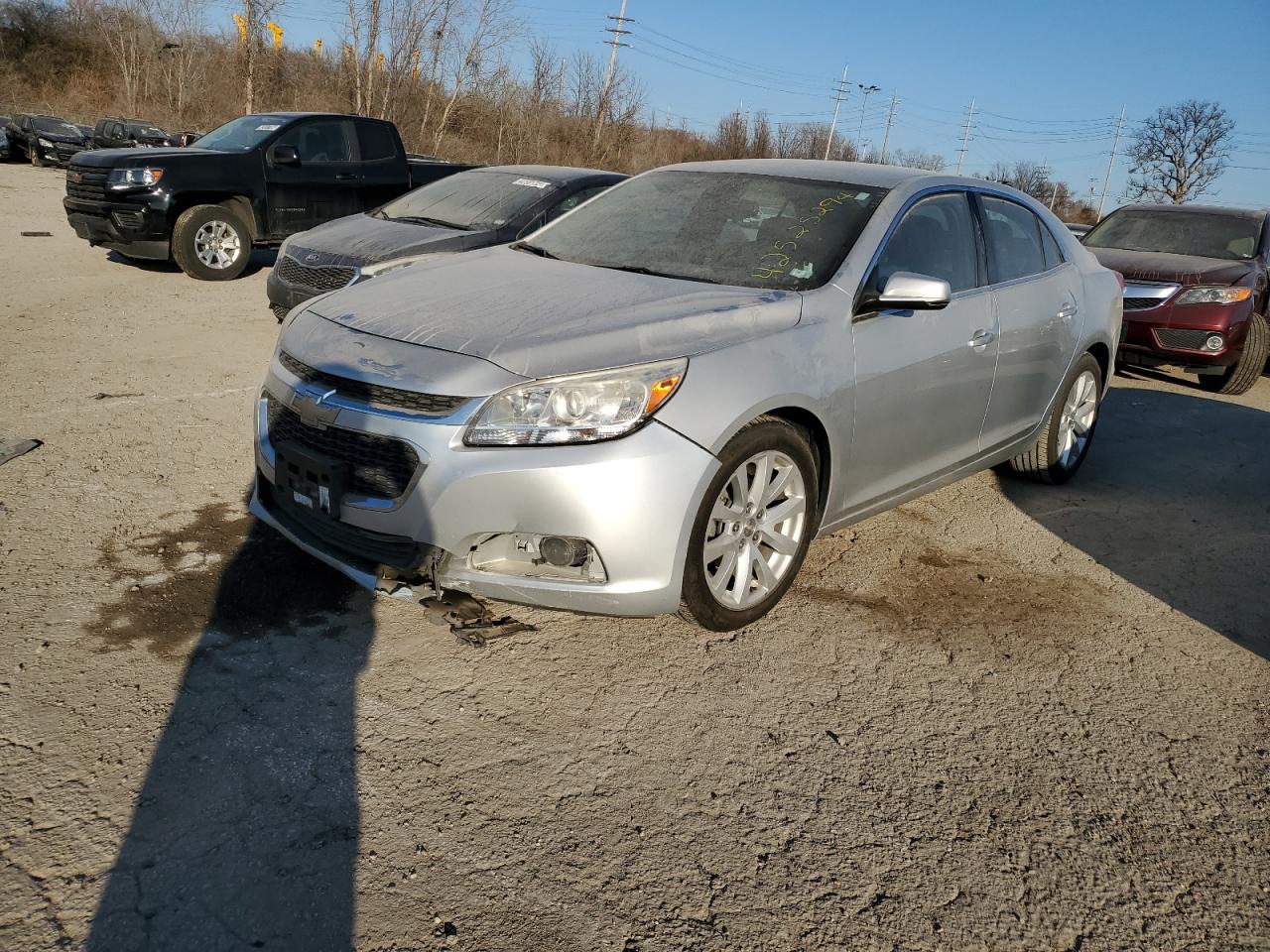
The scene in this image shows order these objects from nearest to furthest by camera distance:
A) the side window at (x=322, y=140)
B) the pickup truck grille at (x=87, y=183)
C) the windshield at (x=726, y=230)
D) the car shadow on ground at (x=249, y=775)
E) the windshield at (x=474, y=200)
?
the car shadow on ground at (x=249, y=775), the windshield at (x=726, y=230), the windshield at (x=474, y=200), the pickup truck grille at (x=87, y=183), the side window at (x=322, y=140)

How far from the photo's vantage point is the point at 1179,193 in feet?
188

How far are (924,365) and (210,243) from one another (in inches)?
355

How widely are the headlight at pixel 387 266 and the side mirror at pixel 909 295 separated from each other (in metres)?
3.58

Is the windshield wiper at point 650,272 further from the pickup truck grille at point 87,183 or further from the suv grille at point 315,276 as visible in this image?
the pickup truck grille at point 87,183

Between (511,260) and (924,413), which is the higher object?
(511,260)

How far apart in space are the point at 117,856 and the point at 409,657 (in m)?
1.13

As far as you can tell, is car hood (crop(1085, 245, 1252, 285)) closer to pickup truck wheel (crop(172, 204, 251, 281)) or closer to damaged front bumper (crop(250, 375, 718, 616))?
damaged front bumper (crop(250, 375, 718, 616))

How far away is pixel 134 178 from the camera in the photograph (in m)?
10.1

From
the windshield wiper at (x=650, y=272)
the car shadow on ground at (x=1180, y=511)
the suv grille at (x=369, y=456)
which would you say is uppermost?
the windshield wiper at (x=650, y=272)

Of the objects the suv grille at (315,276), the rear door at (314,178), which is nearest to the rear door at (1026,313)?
the suv grille at (315,276)

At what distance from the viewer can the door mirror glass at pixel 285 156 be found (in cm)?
1052

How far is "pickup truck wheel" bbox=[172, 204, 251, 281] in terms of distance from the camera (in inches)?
411

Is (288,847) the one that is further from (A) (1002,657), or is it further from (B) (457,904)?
(A) (1002,657)

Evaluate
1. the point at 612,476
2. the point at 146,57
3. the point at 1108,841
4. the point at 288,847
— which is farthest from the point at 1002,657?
the point at 146,57
